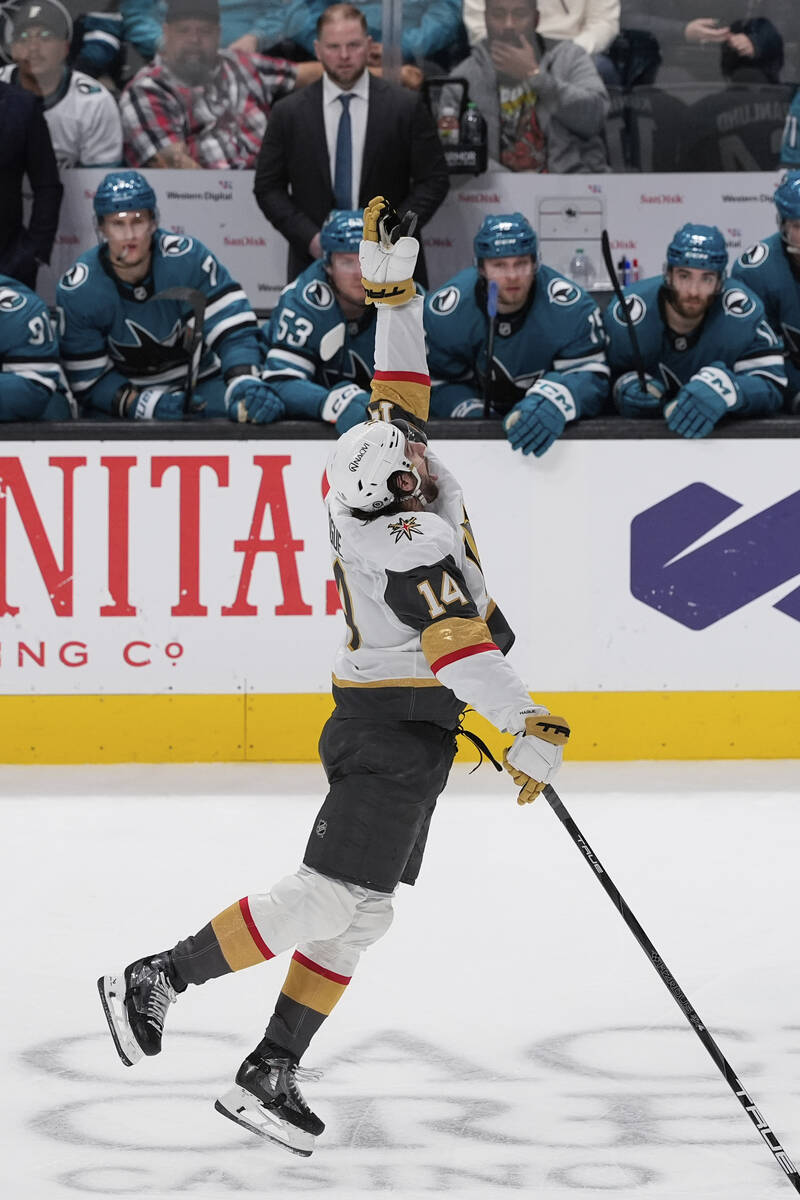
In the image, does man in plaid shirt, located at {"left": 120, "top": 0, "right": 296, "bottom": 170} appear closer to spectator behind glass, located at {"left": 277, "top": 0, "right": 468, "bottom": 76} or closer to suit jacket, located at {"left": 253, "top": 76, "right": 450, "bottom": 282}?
spectator behind glass, located at {"left": 277, "top": 0, "right": 468, "bottom": 76}

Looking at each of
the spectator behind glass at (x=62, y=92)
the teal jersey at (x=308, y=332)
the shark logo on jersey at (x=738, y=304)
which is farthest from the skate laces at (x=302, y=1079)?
the spectator behind glass at (x=62, y=92)

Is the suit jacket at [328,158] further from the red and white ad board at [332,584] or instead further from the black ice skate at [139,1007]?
the black ice skate at [139,1007]

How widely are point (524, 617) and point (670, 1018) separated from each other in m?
2.03

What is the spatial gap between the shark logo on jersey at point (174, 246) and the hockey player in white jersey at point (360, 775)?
8.61 feet

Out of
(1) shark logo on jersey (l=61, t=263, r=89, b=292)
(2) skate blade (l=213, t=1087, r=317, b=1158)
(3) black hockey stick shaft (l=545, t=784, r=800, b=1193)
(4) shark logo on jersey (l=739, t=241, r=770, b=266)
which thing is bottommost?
(2) skate blade (l=213, t=1087, r=317, b=1158)

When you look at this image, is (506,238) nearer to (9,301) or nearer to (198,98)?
(9,301)

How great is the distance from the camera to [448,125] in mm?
5914

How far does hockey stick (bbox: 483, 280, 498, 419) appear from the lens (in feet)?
15.6

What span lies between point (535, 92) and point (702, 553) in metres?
1.96

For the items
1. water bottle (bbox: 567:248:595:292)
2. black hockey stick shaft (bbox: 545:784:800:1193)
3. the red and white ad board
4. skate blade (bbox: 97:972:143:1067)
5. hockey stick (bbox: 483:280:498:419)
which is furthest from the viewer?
water bottle (bbox: 567:248:595:292)

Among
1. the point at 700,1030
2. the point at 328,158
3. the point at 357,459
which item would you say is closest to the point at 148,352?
the point at 328,158

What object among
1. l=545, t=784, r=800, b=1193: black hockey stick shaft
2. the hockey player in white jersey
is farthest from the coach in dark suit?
l=545, t=784, r=800, b=1193: black hockey stick shaft

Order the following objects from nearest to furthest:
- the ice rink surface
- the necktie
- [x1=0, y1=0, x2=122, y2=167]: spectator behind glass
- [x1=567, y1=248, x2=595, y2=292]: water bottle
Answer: the ice rink surface
the necktie
[x1=0, y1=0, x2=122, y2=167]: spectator behind glass
[x1=567, y1=248, x2=595, y2=292]: water bottle

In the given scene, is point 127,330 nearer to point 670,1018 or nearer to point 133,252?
point 133,252
